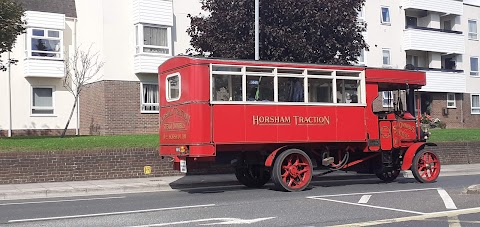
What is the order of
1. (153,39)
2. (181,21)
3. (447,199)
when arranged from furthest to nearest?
(181,21)
(153,39)
(447,199)

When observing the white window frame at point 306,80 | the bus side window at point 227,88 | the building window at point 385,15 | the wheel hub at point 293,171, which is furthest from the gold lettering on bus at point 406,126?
the building window at point 385,15

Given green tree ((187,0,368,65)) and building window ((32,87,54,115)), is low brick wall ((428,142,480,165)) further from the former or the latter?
building window ((32,87,54,115))

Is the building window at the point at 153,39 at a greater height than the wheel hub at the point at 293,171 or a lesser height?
greater

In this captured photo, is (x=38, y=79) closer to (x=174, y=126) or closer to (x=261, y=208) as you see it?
(x=174, y=126)

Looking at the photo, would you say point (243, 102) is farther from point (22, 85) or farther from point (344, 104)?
point (22, 85)

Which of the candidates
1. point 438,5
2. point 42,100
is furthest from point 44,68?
point 438,5

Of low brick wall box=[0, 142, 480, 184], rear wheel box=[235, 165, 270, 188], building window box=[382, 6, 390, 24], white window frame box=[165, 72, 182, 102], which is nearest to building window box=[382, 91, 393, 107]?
rear wheel box=[235, 165, 270, 188]

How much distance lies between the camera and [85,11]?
90.6 feet

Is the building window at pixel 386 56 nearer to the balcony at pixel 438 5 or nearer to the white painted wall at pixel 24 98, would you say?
the balcony at pixel 438 5

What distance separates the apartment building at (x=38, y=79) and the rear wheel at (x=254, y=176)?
15221 mm

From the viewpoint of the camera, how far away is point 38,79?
2675 centimetres

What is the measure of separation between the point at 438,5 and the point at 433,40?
254cm

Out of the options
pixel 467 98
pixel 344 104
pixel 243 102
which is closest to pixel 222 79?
pixel 243 102

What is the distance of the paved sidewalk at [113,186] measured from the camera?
44.6 ft
